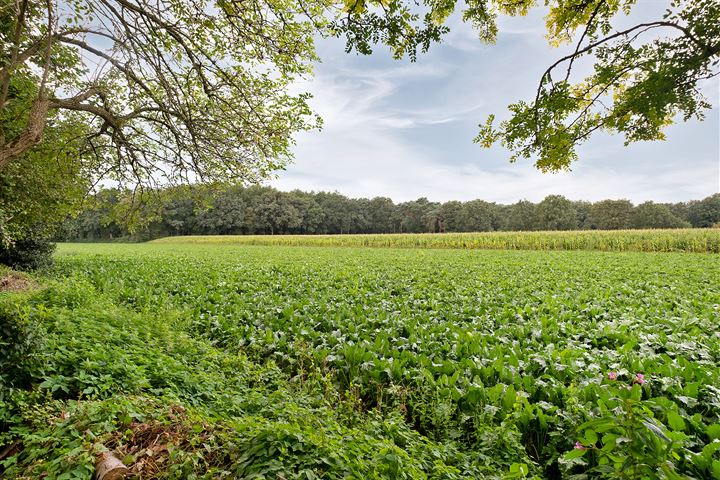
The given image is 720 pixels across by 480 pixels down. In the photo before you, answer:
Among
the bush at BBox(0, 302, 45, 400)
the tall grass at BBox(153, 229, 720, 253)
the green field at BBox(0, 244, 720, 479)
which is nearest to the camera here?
the green field at BBox(0, 244, 720, 479)

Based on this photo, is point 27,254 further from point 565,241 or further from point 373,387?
point 565,241

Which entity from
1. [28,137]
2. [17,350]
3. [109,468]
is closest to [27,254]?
[28,137]

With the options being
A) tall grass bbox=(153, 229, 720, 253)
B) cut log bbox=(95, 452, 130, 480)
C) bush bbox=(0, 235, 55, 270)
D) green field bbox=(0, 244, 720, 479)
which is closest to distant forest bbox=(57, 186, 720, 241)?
tall grass bbox=(153, 229, 720, 253)

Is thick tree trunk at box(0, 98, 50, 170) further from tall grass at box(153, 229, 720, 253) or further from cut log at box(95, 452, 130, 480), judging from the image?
tall grass at box(153, 229, 720, 253)

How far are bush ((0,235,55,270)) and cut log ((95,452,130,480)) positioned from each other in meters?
14.6

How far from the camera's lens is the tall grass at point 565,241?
24.4 m

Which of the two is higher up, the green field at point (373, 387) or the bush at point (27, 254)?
the bush at point (27, 254)

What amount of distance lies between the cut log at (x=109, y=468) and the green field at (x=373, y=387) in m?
0.06

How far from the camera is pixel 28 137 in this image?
543cm

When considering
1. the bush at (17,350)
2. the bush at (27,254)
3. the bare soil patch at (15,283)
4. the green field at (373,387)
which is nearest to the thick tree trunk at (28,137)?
the green field at (373,387)

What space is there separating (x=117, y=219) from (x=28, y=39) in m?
5.02

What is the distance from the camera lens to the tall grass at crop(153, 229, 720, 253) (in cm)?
2438

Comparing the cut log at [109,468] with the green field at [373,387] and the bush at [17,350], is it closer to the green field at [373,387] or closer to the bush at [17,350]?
the green field at [373,387]

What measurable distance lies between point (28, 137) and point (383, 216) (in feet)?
298
